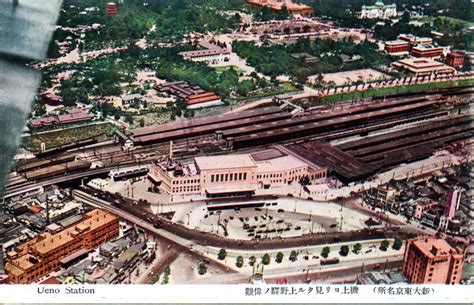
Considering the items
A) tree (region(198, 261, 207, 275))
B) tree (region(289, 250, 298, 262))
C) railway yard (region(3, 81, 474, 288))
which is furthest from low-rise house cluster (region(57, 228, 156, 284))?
tree (region(289, 250, 298, 262))

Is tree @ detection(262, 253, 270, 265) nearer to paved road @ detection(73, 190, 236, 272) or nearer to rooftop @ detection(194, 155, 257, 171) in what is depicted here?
paved road @ detection(73, 190, 236, 272)

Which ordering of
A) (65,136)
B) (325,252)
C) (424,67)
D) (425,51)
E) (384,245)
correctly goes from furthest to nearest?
(425,51) < (424,67) < (65,136) < (384,245) < (325,252)

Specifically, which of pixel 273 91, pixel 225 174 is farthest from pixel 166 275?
pixel 273 91

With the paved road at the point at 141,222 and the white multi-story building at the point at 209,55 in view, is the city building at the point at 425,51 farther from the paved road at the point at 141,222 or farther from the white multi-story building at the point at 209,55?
the paved road at the point at 141,222

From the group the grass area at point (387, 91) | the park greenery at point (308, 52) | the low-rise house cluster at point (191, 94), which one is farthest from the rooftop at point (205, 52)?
the grass area at point (387, 91)

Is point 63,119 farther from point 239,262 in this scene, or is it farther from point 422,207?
point 422,207

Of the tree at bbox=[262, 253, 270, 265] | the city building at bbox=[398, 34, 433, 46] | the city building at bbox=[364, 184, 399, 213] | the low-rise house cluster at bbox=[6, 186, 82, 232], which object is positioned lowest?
the tree at bbox=[262, 253, 270, 265]
